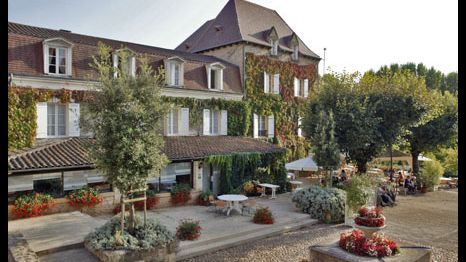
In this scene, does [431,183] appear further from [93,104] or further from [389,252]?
[93,104]

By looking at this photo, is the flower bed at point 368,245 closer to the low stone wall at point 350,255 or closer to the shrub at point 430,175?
the low stone wall at point 350,255

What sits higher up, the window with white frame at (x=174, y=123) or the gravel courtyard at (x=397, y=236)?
the window with white frame at (x=174, y=123)

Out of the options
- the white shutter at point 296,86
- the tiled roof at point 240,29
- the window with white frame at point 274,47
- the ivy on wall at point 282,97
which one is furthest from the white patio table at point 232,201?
the white shutter at point 296,86

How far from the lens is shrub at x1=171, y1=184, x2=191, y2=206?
51.4ft

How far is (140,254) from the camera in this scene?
8789mm

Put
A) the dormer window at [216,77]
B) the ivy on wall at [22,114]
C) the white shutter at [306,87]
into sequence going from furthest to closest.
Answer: the white shutter at [306,87] → the dormer window at [216,77] → the ivy on wall at [22,114]

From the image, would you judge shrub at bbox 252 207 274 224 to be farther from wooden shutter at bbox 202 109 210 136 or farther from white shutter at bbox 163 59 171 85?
white shutter at bbox 163 59 171 85

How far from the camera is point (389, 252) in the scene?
842 centimetres

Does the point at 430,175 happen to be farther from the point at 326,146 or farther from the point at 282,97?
the point at 326,146

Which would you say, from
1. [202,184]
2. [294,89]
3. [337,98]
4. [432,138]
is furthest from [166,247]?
[432,138]

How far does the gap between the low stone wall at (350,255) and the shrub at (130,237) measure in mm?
4170

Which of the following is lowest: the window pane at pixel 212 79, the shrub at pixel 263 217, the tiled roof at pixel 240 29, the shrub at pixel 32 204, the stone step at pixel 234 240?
the stone step at pixel 234 240

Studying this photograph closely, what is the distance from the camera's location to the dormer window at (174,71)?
61.6 feet

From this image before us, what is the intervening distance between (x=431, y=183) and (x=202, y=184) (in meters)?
16.8
